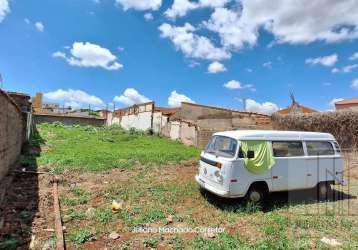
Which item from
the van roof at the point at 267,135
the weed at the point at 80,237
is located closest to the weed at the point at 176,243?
the weed at the point at 80,237

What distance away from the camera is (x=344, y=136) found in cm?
1390

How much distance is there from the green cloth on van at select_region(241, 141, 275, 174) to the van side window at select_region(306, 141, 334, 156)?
1.46 metres

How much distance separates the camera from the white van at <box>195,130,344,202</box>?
693 centimetres

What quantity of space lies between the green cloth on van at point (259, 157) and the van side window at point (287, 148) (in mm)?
223

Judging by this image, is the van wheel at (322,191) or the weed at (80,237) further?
the van wheel at (322,191)

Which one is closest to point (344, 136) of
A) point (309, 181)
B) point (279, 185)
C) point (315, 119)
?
point (315, 119)

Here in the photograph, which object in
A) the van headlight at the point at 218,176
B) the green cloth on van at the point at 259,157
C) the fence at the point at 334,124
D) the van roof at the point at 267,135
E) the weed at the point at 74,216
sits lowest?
the weed at the point at 74,216

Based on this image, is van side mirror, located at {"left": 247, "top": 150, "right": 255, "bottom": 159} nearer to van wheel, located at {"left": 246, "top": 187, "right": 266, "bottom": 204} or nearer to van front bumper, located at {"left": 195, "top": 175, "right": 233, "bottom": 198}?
van wheel, located at {"left": 246, "top": 187, "right": 266, "bottom": 204}

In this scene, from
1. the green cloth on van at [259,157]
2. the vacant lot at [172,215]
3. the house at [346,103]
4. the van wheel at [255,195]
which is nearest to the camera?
the vacant lot at [172,215]

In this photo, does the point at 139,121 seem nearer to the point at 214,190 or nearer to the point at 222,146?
the point at 222,146

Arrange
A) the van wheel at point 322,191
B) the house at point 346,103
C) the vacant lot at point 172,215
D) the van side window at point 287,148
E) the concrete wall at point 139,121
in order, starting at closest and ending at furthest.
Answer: the vacant lot at point 172,215 < the van side window at point 287,148 < the van wheel at point 322,191 < the concrete wall at point 139,121 < the house at point 346,103

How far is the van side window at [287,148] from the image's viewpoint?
755 centimetres

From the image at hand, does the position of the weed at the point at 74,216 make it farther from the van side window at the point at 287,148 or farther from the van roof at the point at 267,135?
the van side window at the point at 287,148

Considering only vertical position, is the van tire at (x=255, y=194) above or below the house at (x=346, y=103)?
below
